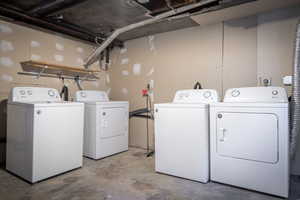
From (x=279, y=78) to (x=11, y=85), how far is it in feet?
11.9

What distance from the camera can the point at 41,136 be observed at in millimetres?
2186

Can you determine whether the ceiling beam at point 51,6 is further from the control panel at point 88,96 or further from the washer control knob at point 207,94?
the washer control knob at point 207,94

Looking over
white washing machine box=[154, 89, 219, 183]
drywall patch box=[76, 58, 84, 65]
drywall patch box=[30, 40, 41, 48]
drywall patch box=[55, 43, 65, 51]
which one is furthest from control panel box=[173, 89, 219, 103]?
drywall patch box=[30, 40, 41, 48]

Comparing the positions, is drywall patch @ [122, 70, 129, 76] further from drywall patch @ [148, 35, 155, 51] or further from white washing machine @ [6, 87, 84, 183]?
white washing machine @ [6, 87, 84, 183]

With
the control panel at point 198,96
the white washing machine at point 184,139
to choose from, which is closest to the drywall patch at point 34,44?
the white washing machine at point 184,139

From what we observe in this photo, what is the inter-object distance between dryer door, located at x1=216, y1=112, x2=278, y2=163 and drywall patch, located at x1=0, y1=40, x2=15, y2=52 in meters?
2.96

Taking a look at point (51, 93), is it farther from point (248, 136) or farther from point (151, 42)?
point (248, 136)

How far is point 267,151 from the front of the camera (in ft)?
6.23

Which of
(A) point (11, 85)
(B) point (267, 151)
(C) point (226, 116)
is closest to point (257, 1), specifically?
(C) point (226, 116)

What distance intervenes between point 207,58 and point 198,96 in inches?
28.5

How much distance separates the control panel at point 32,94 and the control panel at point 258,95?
2.48 meters

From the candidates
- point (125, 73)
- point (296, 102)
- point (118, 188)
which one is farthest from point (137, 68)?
point (296, 102)

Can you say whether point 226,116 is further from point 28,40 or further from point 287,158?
point 28,40

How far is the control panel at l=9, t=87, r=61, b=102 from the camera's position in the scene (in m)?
2.47
